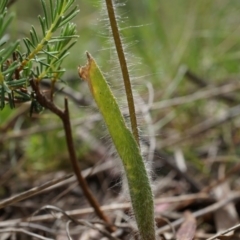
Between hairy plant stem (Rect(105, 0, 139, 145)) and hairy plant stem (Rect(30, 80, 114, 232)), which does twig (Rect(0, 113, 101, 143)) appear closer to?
hairy plant stem (Rect(30, 80, 114, 232))

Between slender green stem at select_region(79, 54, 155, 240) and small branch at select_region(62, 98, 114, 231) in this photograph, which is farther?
small branch at select_region(62, 98, 114, 231)

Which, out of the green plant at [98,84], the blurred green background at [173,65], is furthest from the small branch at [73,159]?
the blurred green background at [173,65]

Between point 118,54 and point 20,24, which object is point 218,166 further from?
point 20,24

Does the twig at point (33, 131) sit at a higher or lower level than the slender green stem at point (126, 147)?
lower

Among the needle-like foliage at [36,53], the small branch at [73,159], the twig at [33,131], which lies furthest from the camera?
the twig at [33,131]

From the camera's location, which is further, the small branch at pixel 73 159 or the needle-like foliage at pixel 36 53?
the small branch at pixel 73 159

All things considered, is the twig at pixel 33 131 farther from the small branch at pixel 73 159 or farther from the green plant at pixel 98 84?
the green plant at pixel 98 84

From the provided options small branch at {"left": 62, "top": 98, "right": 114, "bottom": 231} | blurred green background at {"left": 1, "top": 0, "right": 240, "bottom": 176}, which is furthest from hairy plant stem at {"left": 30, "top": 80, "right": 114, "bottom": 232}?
blurred green background at {"left": 1, "top": 0, "right": 240, "bottom": 176}

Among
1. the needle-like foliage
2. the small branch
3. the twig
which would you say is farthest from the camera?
the twig

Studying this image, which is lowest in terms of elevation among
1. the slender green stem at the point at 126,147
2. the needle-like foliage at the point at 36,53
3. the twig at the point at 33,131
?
the twig at the point at 33,131

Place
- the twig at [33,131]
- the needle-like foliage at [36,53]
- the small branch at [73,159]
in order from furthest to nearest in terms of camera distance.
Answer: the twig at [33,131] → the small branch at [73,159] → the needle-like foliage at [36,53]

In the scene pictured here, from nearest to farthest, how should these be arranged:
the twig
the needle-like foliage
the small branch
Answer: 1. the needle-like foliage
2. the small branch
3. the twig
